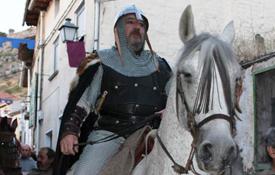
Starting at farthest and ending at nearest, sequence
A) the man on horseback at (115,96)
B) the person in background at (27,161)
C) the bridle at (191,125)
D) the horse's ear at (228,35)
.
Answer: the person in background at (27,161), the man on horseback at (115,96), the horse's ear at (228,35), the bridle at (191,125)

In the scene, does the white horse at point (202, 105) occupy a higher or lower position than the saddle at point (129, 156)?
higher

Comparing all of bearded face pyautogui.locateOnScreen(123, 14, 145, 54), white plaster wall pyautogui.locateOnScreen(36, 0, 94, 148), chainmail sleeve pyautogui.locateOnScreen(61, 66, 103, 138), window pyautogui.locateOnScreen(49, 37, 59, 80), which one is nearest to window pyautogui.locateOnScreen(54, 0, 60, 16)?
white plaster wall pyautogui.locateOnScreen(36, 0, 94, 148)

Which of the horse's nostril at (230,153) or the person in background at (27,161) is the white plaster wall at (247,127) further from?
the horse's nostril at (230,153)

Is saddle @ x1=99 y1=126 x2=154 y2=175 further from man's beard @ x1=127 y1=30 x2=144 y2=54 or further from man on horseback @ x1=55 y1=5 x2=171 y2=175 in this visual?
man's beard @ x1=127 y1=30 x2=144 y2=54

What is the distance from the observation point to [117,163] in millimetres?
4242

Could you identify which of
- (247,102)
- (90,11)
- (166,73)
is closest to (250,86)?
(247,102)

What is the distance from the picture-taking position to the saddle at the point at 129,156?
4.23 m

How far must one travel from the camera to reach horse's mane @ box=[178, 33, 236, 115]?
3275 mm

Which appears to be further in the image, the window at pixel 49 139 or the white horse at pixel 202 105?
the window at pixel 49 139

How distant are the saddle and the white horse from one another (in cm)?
48

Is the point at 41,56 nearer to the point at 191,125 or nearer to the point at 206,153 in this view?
the point at 191,125

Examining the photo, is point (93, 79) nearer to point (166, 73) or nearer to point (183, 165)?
point (166, 73)

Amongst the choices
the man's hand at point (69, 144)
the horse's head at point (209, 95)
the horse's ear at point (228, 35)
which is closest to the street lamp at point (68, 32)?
the man's hand at point (69, 144)

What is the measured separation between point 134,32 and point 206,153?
182cm
